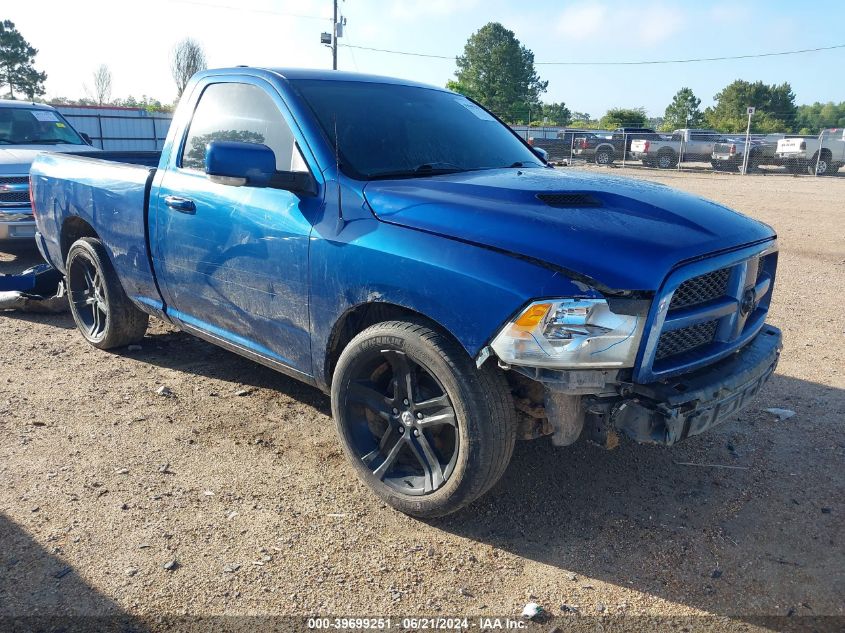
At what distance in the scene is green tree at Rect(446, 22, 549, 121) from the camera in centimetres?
8169

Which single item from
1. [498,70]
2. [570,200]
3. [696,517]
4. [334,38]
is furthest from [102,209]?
[498,70]

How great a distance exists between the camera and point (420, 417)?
3.03 metres

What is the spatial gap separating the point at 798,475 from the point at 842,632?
121 centimetres

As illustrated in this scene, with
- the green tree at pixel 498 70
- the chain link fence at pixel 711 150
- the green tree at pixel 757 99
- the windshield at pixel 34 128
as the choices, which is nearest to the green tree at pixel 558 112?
the green tree at pixel 498 70

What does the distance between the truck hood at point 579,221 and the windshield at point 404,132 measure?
0.25 m

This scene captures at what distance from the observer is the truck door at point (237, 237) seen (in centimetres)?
341

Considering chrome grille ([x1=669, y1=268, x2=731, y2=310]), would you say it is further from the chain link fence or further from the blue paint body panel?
the chain link fence

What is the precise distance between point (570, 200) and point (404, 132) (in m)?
1.15

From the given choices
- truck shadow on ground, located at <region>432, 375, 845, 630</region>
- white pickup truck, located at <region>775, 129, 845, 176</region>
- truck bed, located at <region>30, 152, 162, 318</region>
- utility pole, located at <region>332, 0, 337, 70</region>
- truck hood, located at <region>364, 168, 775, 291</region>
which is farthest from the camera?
utility pole, located at <region>332, 0, 337, 70</region>

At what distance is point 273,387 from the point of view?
464cm

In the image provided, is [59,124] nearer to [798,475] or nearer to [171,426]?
[171,426]

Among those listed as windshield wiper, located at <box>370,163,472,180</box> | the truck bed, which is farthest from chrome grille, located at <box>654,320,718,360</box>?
the truck bed

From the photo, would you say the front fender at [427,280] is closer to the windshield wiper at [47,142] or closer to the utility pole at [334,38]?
the windshield wiper at [47,142]

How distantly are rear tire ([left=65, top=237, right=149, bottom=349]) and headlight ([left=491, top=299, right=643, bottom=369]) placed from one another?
3.49 meters
